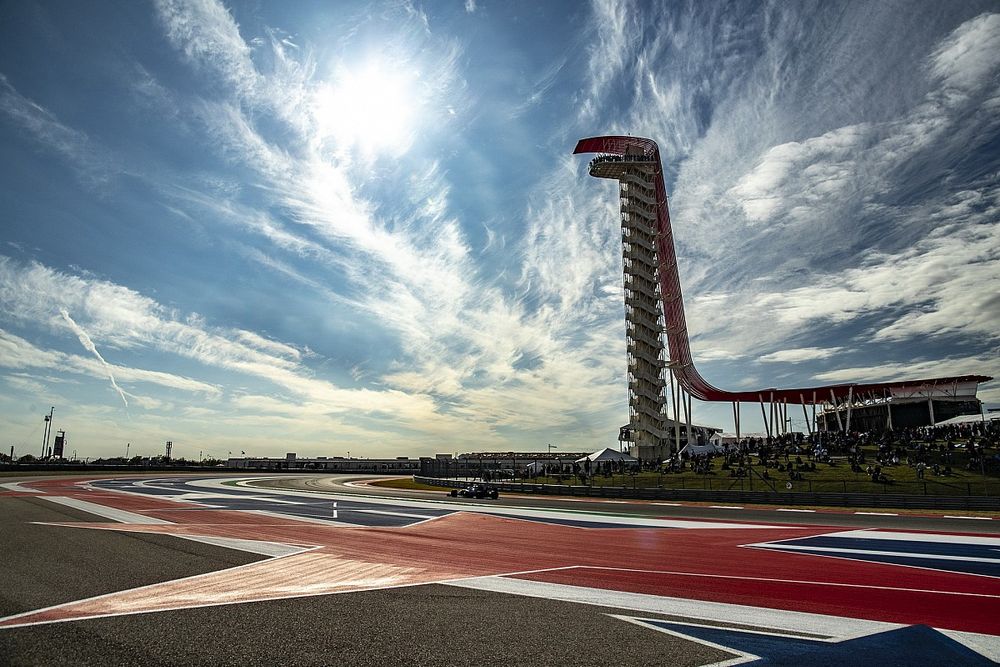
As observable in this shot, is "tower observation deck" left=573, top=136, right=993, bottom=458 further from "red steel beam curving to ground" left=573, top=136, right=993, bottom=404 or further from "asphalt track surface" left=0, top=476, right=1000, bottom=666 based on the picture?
"asphalt track surface" left=0, top=476, right=1000, bottom=666

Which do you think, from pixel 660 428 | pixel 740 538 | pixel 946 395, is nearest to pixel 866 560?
pixel 740 538

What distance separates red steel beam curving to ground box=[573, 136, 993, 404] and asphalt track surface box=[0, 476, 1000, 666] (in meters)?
59.7

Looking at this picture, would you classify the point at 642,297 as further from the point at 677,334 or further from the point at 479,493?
the point at 479,493

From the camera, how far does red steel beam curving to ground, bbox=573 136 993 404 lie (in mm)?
72375

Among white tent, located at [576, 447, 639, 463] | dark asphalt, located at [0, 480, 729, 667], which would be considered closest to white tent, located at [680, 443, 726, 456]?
white tent, located at [576, 447, 639, 463]

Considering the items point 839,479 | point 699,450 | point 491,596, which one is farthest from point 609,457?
point 491,596

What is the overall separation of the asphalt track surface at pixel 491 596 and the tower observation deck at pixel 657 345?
5305 cm

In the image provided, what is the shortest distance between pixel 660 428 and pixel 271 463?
114199 millimetres

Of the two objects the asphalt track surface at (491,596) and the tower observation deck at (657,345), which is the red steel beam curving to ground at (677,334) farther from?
the asphalt track surface at (491,596)

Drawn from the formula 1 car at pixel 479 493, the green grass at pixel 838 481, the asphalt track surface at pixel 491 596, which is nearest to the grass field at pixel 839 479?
the green grass at pixel 838 481

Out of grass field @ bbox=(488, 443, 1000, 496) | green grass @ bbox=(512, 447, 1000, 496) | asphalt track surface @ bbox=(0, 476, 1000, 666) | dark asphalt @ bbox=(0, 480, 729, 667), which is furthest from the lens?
grass field @ bbox=(488, 443, 1000, 496)

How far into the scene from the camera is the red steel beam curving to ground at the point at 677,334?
2849 inches

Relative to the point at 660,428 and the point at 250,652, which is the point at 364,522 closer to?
the point at 250,652

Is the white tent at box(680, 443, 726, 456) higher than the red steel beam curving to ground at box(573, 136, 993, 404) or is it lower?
lower
